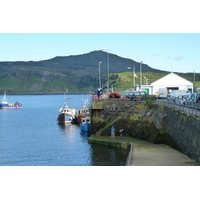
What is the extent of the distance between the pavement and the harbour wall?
529 millimetres

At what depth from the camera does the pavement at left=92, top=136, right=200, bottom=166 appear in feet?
92.2

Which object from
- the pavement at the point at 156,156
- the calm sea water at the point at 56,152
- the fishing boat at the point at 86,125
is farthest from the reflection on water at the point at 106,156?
the fishing boat at the point at 86,125

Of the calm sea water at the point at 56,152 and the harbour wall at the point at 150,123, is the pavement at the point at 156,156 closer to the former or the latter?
the harbour wall at the point at 150,123

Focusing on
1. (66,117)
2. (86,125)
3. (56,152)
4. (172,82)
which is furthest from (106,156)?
(66,117)

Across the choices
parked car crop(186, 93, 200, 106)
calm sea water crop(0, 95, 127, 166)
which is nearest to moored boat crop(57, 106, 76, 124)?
calm sea water crop(0, 95, 127, 166)

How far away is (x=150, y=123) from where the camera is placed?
141 ft

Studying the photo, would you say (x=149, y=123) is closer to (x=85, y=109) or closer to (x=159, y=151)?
(x=159, y=151)

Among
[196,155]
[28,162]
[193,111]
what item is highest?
[193,111]

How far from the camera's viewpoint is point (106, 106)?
50.2 metres

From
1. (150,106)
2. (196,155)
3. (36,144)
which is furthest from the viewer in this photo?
(36,144)

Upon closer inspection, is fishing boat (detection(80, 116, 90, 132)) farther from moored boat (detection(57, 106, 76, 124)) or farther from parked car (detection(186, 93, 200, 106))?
parked car (detection(186, 93, 200, 106))

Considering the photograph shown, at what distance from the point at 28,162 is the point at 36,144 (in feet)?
41.9

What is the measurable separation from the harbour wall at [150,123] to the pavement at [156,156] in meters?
0.53

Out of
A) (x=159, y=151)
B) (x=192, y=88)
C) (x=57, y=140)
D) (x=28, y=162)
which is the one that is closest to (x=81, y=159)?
(x=28, y=162)
